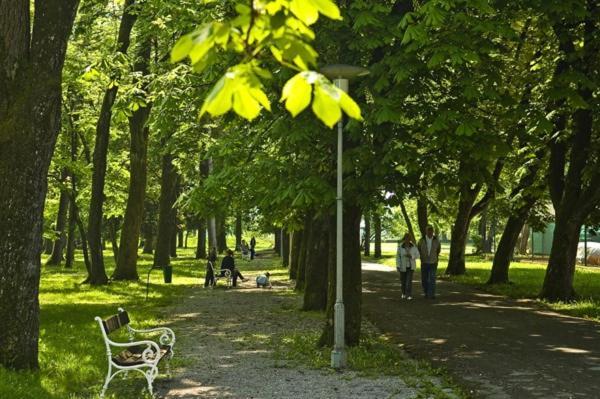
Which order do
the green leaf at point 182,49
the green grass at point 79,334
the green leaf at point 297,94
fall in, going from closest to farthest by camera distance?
the green leaf at point 297,94 → the green leaf at point 182,49 → the green grass at point 79,334

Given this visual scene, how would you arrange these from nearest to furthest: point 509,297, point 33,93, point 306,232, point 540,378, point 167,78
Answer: point 33,93
point 540,378
point 167,78
point 306,232
point 509,297

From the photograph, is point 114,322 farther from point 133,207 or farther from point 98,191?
point 133,207

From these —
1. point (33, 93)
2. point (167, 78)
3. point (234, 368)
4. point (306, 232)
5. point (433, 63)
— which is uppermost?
point (167, 78)

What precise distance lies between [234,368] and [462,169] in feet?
15.6

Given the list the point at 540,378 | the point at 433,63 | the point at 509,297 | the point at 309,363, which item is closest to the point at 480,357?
the point at 540,378

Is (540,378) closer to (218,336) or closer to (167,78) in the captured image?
(218,336)

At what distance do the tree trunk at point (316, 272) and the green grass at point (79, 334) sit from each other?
142 inches

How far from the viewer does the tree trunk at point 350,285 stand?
11781 mm

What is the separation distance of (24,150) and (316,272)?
9708 millimetres

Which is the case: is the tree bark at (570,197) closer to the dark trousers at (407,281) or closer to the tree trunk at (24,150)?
the dark trousers at (407,281)

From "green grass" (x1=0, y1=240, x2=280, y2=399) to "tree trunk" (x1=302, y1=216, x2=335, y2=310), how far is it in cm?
362

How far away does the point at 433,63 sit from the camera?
966 cm

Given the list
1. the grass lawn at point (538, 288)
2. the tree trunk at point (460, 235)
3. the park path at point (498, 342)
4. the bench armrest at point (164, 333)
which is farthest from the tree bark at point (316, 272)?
the tree trunk at point (460, 235)

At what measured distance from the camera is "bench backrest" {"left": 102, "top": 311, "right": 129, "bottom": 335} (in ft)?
29.1
